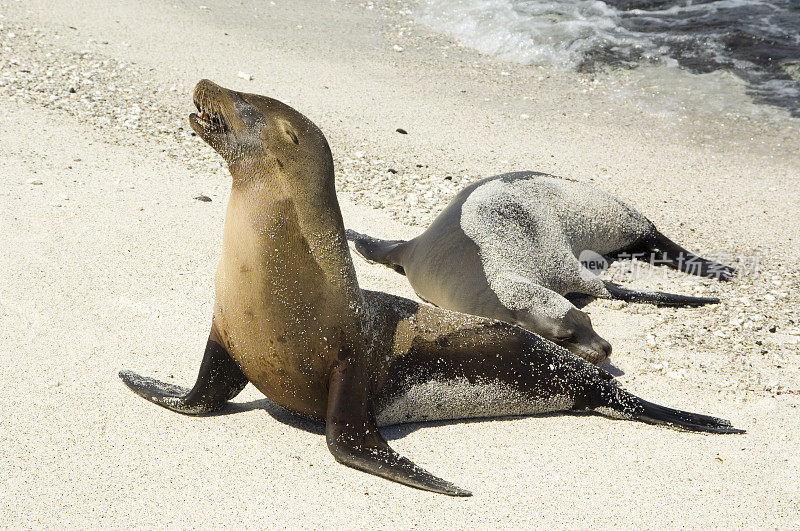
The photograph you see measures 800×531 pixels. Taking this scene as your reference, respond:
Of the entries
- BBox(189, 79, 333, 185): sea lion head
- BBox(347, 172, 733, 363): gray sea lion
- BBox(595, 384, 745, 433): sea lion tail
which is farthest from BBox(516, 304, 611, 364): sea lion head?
BBox(189, 79, 333, 185): sea lion head

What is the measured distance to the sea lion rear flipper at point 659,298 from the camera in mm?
5961

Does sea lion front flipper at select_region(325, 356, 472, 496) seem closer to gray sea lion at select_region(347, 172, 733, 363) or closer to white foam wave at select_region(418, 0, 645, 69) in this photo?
gray sea lion at select_region(347, 172, 733, 363)

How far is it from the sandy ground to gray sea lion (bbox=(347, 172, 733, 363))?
22 centimetres

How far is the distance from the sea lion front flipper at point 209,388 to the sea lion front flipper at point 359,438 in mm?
483

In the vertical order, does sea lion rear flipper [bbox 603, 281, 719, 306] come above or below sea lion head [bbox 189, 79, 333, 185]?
below

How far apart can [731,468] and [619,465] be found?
0.48m

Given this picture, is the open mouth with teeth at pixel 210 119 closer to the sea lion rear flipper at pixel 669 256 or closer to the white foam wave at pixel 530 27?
the sea lion rear flipper at pixel 669 256

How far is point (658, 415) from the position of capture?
4.31 metres

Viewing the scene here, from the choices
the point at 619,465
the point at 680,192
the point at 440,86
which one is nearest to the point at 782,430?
the point at 619,465

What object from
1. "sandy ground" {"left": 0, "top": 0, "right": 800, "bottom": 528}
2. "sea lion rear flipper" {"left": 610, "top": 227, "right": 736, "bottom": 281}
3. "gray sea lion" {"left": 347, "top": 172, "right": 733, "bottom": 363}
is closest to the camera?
"sandy ground" {"left": 0, "top": 0, "right": 800, "bottom": 528}

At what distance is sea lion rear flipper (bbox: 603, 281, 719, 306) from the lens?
5.96 meters

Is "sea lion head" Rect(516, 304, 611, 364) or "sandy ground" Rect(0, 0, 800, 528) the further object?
"sea lion head" Rect(516, 304, 611, 364)

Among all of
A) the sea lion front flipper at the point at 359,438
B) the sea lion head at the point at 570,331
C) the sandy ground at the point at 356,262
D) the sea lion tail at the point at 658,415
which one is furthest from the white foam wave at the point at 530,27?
the sea lion front flipper at the point at 359,438

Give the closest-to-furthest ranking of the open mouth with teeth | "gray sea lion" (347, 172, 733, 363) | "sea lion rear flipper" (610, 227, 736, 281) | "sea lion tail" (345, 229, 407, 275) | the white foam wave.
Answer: the open mouth with teeth < "gray sea lion" (347, 172, 733, 363) < "sea lion tail" (345, 229, 407, 275) < "sea lion rear flipper" (610, 227, 736, 281) < the white foam wave
